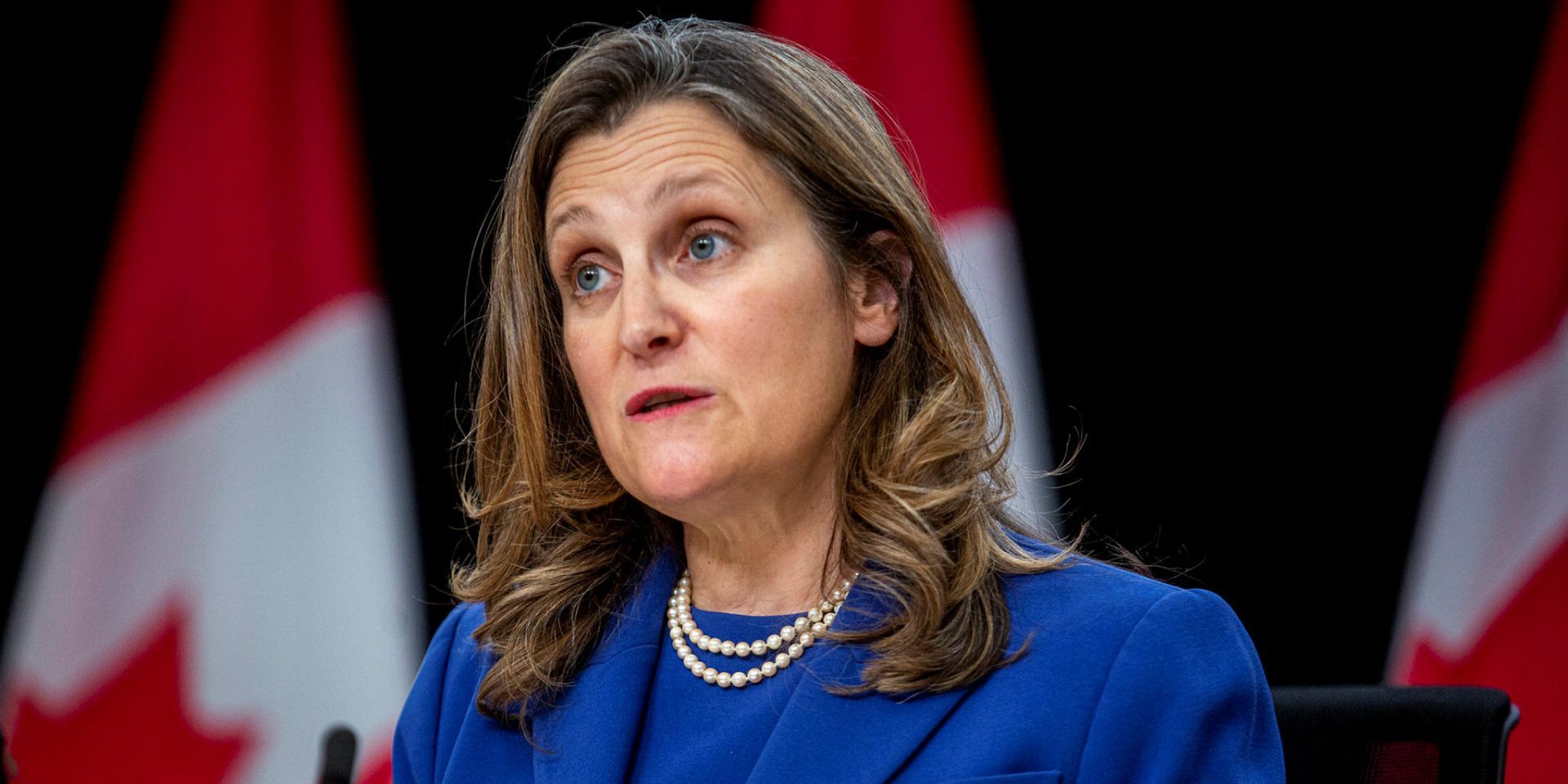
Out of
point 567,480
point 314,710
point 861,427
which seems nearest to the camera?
point 861,427

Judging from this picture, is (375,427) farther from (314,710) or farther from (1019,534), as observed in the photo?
(1019,534)

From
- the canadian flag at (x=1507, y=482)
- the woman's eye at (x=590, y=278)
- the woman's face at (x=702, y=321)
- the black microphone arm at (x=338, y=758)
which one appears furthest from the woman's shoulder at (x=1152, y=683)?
the canadian flag at (x=1507, y=482)

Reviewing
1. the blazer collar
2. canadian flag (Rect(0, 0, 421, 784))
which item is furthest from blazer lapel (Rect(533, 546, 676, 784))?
canadian flag (Rect(0, 0, 421, 784))

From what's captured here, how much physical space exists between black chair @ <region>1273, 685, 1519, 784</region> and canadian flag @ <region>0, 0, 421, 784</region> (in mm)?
2171

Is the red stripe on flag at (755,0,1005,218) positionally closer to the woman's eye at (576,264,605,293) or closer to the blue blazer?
the woman's eye at (576,264,605,293)

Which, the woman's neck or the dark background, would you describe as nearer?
the woman's neck

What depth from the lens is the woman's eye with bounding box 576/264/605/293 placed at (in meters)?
1.60

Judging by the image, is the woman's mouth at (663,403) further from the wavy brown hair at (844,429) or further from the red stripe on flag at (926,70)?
the red stripe on flag at (926,70)

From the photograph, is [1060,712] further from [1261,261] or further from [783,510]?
[1261,261]

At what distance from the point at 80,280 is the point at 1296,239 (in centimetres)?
261

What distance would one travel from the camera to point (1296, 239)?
9.97ft

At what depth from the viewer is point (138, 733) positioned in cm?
330

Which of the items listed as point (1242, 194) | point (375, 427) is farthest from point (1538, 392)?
point (375, 427)

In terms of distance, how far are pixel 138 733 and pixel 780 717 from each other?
235cm
